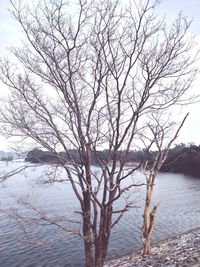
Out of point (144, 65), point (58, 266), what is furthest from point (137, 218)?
point (144, 65)

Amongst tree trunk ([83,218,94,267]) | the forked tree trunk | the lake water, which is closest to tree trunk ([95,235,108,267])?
tree trunk ([83,218,94,267])

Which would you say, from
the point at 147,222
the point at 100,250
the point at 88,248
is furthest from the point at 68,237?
the point at 100,250

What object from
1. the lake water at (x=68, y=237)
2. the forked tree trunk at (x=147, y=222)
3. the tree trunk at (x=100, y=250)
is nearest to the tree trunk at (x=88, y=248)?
the tree trunk at (x=100, y=250)

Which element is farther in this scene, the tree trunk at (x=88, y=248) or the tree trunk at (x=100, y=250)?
the tree trunk at (x=88, y=248)

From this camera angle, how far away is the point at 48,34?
1098 cm

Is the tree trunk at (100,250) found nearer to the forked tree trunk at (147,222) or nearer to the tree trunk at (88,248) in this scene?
the tree trunk at (88,248)

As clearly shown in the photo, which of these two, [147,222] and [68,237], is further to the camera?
[68,237]

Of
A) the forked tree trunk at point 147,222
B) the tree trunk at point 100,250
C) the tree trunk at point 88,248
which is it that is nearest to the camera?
the tree trunk at point 100,250

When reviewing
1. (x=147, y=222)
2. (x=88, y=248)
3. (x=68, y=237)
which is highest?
(x=147, y=222)

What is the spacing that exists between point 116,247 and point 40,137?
47.0 ft

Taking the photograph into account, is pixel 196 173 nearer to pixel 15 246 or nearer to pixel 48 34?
pixel 15 246

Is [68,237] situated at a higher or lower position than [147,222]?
lower

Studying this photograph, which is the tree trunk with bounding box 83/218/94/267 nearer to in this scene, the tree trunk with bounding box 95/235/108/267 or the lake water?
the tree trunk with bounding box 95/235/108/267

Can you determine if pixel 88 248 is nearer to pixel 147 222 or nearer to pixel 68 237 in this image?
pixel 147 222
